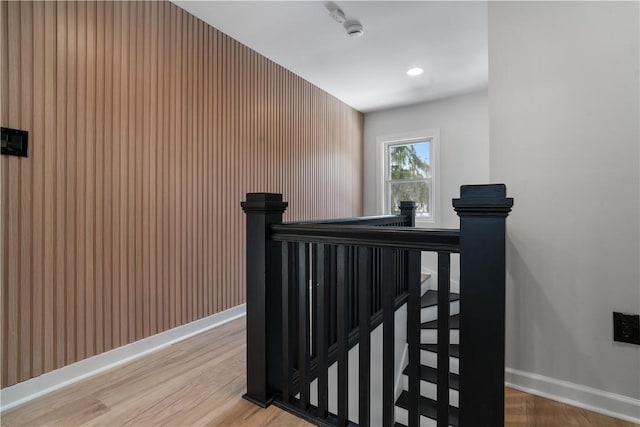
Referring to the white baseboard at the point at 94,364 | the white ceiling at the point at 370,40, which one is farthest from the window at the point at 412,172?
the white baseboard at the point at 94,364

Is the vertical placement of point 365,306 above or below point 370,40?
below

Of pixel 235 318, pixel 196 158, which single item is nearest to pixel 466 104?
pixel 196 158

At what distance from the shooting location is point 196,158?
245 centimetres

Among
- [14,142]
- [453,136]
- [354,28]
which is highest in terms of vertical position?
[354,28]

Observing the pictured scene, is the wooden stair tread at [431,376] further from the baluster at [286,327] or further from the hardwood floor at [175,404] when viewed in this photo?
the baluster at [286,327]

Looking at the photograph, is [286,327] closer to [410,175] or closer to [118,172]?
[118,172]

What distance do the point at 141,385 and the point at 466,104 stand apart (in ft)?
14.7

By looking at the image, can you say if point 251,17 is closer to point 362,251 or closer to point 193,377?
point 362,251

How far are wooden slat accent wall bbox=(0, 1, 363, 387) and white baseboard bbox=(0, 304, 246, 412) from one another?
4cm

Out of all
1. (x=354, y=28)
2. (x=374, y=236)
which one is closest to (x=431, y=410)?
(x=374, y=236)

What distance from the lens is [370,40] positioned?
2.79 m

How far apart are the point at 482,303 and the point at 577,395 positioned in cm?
122

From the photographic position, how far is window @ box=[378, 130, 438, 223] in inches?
175

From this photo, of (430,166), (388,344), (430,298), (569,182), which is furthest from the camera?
(430,166)
